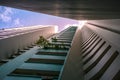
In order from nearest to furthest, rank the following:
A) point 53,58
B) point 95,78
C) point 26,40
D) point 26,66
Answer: point 95,78 → point 26,66 → point 53,58 → point 26,40

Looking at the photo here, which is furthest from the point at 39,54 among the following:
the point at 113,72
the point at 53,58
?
the point at 113,72

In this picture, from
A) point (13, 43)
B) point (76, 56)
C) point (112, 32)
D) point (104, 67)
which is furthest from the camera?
point (13, 43)

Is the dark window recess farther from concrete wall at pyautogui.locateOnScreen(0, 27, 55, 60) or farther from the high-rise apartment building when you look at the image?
concrete wall at pyautogui.locateOnScreen(0, 27, 55, 60)

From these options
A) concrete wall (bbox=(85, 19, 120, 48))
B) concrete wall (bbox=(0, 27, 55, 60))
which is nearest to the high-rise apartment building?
concrete wall (bbox=(85, 19, 120, 48))

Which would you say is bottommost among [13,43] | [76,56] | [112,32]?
[76,56]

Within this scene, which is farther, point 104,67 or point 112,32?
point 112,32

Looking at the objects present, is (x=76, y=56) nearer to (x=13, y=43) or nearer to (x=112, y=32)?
(x=112, y=32)

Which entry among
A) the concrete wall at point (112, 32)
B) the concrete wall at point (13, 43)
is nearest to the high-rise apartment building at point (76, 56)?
the concrete wall at point (112, 32)

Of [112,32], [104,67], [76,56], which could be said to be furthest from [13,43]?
[104,67]

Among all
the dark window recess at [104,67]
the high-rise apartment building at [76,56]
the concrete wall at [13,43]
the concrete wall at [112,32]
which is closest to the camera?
the high-rise apartment building at [76,56]

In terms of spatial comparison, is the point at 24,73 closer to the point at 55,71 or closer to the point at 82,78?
the point at 55,71

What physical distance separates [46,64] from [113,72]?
7.97m

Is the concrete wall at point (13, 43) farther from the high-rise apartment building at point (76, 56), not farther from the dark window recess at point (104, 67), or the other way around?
the dark window recess at point (104, 67)

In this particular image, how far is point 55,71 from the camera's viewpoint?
1255cm
